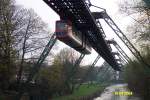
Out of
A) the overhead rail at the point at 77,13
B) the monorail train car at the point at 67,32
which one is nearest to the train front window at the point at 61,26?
the monorail train car at the point at 67,32

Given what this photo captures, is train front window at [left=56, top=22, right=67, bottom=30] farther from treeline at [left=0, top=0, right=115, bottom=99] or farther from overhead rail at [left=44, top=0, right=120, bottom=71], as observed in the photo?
treeline at [left=0, top=0, right=115, bottom=99]

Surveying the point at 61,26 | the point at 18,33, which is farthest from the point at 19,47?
the point at 61,26

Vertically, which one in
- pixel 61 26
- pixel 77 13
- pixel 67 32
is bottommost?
pixel 67 32

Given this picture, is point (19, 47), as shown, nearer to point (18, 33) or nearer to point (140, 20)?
point (18, 33)

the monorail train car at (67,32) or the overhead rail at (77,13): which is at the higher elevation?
the overhead rail at (77,13)

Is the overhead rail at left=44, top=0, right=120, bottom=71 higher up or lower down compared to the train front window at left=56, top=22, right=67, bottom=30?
higher up

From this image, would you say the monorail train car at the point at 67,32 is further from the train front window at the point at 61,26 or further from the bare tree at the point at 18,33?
the bare tree at the point at 18,33

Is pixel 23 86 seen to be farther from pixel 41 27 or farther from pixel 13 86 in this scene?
pixel 41 27

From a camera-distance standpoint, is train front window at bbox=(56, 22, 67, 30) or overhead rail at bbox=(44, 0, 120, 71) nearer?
overhead rail at bbox=(44, 0, 120, 71)

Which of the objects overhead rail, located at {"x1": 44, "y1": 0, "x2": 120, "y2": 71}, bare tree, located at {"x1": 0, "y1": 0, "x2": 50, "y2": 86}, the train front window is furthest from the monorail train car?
bare tree, located at {"x1": 0, "y1": 0, "x2": 50, "y2": 86}

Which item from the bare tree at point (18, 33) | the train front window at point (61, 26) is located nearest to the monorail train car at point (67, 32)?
the train front window at point (61, 26)

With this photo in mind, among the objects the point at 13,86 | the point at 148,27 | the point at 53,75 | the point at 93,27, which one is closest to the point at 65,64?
the point at 53,75

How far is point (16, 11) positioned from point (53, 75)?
1422 centimetres

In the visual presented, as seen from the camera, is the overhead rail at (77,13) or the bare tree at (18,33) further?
the bare tree at (18,33)
